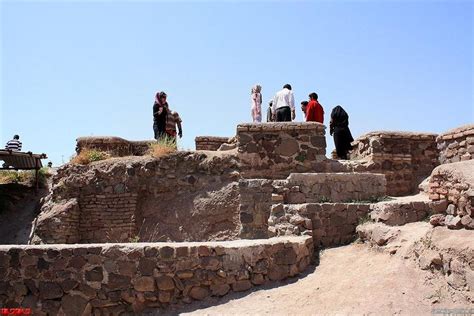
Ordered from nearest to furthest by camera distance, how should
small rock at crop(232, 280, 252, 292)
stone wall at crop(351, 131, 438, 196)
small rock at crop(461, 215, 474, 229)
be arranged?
1. small rock at crop(461, 215, 474, 229)
2. small rock at crop(232, 280, 252, 292)
3. stone wall at crop(351, 131, 438, 196)

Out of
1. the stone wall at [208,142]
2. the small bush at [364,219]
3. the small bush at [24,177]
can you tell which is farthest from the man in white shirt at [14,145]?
the small bush at [364,219]

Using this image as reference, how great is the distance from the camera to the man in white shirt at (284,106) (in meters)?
11.2

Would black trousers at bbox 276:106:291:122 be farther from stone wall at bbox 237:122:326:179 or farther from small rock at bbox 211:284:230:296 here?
small rock at bbox 211:284:230:296

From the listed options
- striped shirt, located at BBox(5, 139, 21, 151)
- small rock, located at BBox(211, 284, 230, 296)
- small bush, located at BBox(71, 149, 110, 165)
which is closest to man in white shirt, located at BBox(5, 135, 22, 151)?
striped shirt, located at BBox(5, 139, 21, 151)

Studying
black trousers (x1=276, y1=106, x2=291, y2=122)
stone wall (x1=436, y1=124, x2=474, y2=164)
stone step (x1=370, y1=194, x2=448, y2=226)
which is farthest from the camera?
black trousers (x1=276, y1=106, x2=291, y2=122)

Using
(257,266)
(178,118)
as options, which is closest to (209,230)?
(257,266)

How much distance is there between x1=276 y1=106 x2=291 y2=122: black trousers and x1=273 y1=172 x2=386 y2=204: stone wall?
11.5 feet

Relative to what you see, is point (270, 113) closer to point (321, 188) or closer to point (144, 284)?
point (321, 188)

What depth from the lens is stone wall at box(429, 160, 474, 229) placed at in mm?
5418

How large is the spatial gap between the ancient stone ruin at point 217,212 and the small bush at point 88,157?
7.8 inches

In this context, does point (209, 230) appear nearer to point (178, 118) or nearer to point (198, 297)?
point (198, 297)

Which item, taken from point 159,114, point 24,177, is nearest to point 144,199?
point 159,114

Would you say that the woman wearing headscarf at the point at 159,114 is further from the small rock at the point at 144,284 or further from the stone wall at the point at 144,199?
the small rock at the point at 144,284

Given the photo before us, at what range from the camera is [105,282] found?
5.97 metres
